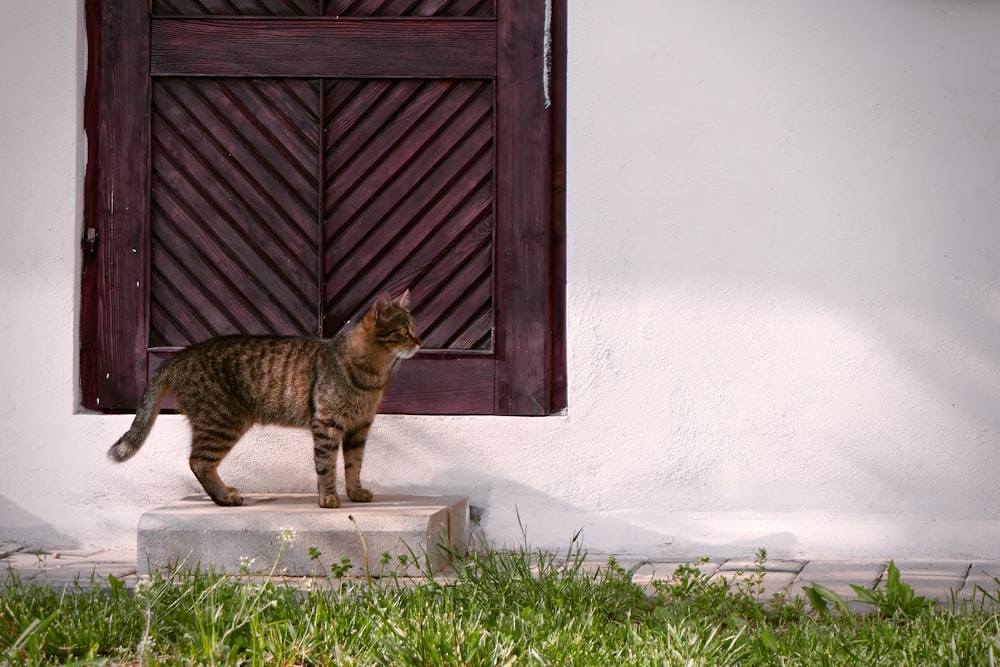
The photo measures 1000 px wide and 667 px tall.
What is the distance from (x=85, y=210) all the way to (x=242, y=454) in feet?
4.69

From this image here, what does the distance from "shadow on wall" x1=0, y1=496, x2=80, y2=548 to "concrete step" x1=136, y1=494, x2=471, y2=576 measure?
81 cm

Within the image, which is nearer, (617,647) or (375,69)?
(617,647)

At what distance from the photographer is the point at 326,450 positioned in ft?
15.5

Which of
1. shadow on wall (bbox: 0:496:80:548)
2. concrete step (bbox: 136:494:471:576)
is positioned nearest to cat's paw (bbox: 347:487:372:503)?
concrete step (bbox: 136:494:471:576)

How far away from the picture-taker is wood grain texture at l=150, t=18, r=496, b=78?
16.8 feet

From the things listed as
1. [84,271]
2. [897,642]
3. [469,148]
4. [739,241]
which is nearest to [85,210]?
[84,271]

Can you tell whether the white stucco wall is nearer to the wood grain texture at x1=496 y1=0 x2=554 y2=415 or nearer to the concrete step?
the wood grain texture at x1=496 y1=0 x2=554 y2=415

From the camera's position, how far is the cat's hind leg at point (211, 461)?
15.6 ft

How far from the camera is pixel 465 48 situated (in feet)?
16.8

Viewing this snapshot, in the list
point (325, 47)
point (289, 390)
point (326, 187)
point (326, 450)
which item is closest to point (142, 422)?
point (289, 390)

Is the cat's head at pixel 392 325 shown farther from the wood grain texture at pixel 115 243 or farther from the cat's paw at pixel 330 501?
the wood grain texture at pixel 115 243

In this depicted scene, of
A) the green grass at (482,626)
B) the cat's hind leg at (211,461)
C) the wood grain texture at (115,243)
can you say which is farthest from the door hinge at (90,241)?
the green grass at (482,626)

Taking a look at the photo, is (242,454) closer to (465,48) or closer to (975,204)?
(465,48)

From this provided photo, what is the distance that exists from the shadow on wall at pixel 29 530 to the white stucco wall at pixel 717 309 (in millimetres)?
11
